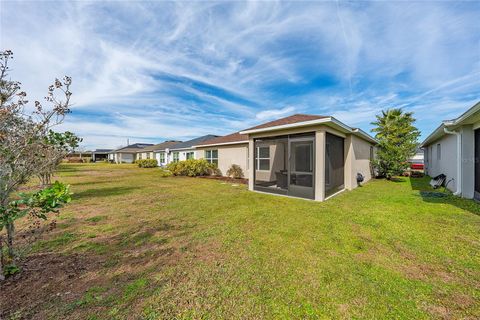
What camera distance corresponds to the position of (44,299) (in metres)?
2.24

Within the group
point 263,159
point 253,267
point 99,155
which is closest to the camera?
point 253,267

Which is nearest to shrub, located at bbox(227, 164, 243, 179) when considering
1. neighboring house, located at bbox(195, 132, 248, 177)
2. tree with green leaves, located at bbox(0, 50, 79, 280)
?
neighboring house, located at bbox(195, 132, 248, 177)

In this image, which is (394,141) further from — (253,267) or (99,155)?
(99,155)

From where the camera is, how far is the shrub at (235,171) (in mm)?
13953

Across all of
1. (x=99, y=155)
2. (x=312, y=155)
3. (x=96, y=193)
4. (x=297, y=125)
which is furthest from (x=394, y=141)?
(x=99, y=155)

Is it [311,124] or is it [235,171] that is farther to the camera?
[235,171]

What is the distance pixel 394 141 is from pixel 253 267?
16.6 metres

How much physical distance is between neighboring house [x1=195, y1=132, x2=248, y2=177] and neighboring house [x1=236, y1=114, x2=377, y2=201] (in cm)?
202

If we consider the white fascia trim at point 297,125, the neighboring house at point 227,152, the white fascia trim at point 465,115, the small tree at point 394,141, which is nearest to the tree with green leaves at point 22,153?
the white fascia trim at point 297,125

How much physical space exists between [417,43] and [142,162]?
30379mm

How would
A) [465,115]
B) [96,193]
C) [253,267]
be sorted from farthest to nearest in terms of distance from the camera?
[96,193], [465,115], [253,267]

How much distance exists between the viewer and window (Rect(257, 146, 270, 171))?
41.0 ft

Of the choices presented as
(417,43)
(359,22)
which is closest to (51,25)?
(359,22)

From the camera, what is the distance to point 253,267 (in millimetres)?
2961
